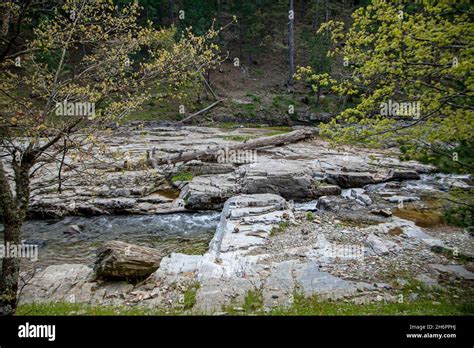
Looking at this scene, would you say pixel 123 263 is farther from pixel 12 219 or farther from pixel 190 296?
pixel 12 219

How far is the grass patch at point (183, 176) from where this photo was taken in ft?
61.1

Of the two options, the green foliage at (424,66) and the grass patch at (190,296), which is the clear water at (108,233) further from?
the green foliage at (424,66)

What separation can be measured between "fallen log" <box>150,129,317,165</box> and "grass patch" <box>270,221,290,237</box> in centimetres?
1021

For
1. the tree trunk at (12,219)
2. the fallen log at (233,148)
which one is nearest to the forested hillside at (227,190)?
the tree trunk at (12,219)

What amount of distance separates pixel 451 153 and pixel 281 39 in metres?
56.6

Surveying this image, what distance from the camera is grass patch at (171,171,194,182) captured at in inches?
734

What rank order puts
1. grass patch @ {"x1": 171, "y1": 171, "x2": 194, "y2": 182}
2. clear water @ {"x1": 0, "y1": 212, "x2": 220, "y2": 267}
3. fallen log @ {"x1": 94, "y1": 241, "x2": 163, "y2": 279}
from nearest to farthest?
fallen log @ {"x1": 94, "y1": 241, "x2": 163, "y2": 279} → clear water @ {"x1": 0, "y1": 212, "x2": 220, "y2": 267} → grass patch @ {"x1": 171, "y1": 171, "x2": 194, "y2": 182}

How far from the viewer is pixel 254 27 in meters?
48.9

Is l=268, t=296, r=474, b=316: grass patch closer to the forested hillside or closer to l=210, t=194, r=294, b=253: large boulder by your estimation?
the forested hillside

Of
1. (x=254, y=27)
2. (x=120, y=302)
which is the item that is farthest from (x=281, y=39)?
(x=120, y=302)

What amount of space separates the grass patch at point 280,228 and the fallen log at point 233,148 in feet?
33.5

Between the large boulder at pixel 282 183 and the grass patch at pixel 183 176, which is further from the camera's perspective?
the grass patch at pixel 183 176

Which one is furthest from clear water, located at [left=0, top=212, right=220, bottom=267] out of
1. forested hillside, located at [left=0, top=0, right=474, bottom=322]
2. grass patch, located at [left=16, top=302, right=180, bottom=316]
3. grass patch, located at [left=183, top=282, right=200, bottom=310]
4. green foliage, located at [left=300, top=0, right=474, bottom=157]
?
green foliage, located at [left=300, top=0, right=474, bottom=157]
